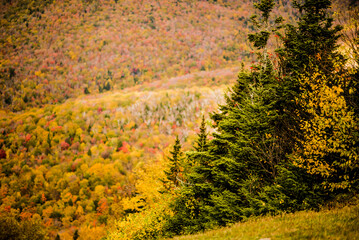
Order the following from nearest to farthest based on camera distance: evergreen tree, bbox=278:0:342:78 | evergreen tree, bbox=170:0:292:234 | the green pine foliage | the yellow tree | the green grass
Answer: the green grass, the yellow tree, the green pine foliage, evergreen tree, bbox=170:0:292:234, evergreen tree, bbox=278:0:342:78

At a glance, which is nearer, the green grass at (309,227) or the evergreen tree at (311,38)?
the green grass at (309,227)

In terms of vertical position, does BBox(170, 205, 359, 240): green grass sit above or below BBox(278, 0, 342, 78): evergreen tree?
below

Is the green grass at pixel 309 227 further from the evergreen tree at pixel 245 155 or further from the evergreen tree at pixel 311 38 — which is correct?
the evergreen tree at pixel 311 38

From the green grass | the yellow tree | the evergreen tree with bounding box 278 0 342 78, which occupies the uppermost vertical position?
the evergreen tree with bounding box 278 0 342 78

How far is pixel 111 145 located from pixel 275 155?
182479 millimetres

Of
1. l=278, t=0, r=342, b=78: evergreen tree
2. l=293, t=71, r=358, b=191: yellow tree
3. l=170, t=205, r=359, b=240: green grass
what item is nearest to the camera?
l=170, t=205, r=359, b=240: green grass

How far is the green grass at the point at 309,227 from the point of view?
7.42 meters

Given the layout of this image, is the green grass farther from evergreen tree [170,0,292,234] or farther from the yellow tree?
evergreen tree [170,0,292,234]

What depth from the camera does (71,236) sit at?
338ft

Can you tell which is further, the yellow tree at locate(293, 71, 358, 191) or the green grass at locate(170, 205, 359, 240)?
the yellow tree at locate(293, 71, 358, 191)

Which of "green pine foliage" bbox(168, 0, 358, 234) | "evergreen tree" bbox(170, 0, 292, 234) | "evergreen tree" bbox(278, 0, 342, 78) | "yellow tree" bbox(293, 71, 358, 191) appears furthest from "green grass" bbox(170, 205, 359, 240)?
"evergreen tree" bbox(278, 0, 342, 78)

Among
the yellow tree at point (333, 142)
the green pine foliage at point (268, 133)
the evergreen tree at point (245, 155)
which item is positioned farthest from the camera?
the evergreen tree at point (245, 155)

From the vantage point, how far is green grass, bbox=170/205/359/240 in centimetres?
742

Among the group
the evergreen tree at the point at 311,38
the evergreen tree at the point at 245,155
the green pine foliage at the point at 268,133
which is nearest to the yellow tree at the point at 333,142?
the green pine foliage at the point at 268,133
